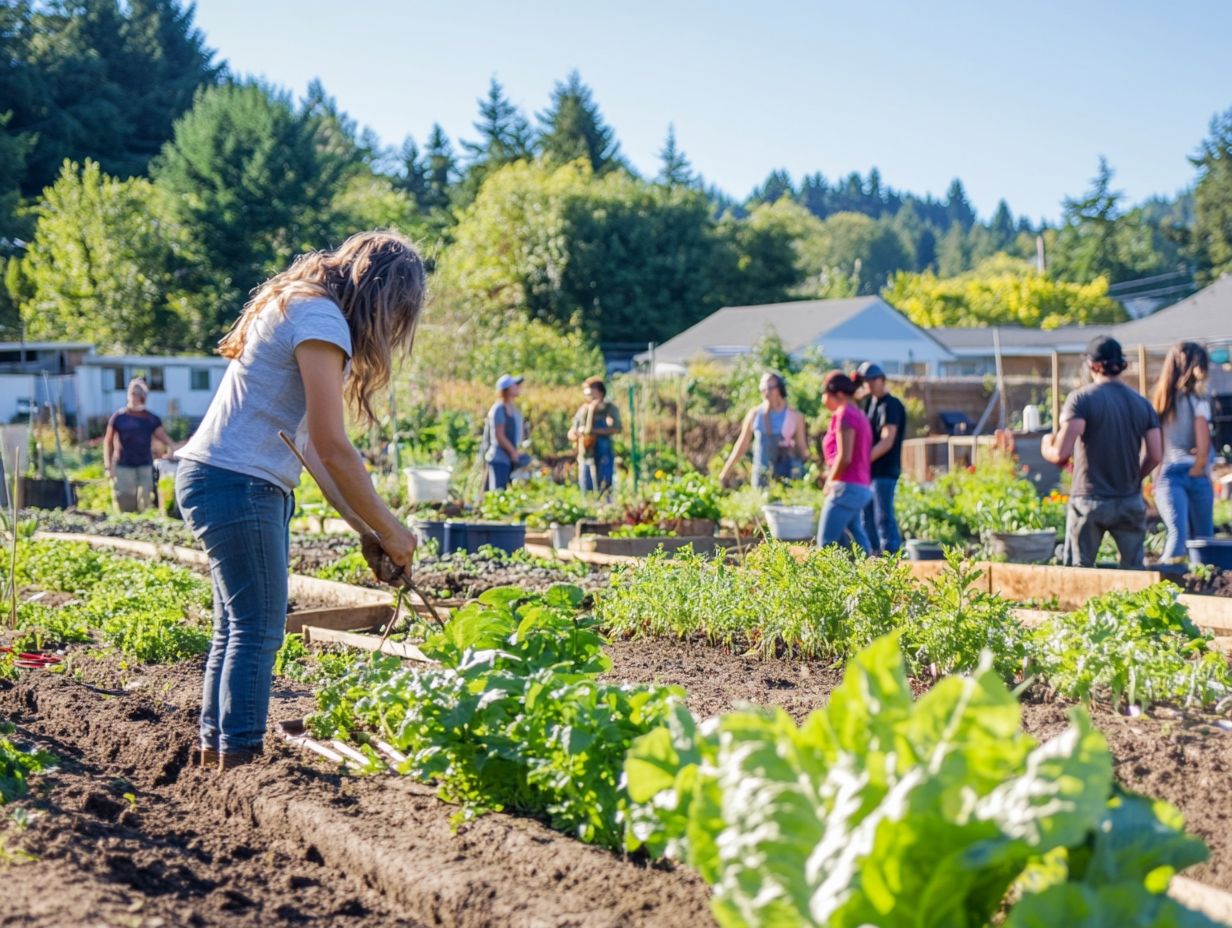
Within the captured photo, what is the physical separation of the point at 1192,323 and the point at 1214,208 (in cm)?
3490

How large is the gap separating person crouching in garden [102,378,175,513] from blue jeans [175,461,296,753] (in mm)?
11241

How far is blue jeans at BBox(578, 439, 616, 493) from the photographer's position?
13680mm

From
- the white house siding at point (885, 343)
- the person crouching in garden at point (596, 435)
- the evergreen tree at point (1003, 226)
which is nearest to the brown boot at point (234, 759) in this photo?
the person crouching in garden at point (596, 435)

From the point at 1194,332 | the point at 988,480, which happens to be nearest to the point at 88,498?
the point at 988,480

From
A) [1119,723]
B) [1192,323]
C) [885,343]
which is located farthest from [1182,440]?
[885,343]

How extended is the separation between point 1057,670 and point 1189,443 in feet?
15.2

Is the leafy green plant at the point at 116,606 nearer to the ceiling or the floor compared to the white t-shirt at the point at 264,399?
nearer to the floor

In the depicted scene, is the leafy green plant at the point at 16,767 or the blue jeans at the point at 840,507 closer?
the leafy green plant at the point at 16,767

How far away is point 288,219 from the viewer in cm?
4206

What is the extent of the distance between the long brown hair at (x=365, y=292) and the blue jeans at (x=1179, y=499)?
6090mm

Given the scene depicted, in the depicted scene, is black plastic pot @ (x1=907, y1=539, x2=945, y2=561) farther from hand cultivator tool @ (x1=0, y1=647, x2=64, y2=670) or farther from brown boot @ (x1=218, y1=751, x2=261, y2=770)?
brown boot @ (x1=218, y1=751, x2=261, y2=770)

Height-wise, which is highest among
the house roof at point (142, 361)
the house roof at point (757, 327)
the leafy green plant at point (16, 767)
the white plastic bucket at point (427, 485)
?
the house roof at point (757, 327)

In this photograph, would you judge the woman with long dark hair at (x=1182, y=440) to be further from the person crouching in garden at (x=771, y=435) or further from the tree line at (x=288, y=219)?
the tree line at (x=288, y=219)

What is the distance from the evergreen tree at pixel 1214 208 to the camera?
6662 centimetres
